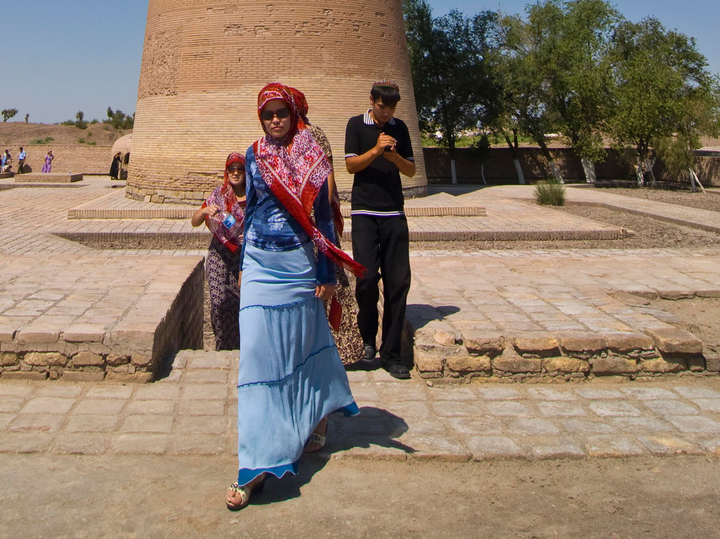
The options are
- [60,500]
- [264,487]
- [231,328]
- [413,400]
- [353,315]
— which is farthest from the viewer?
[231,328]

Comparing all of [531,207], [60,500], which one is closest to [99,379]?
[60,500]

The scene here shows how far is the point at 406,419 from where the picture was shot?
3.69m

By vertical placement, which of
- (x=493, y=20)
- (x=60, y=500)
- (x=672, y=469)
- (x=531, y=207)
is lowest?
(x=60, y=500)

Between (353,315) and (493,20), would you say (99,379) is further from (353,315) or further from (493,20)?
(493,20)

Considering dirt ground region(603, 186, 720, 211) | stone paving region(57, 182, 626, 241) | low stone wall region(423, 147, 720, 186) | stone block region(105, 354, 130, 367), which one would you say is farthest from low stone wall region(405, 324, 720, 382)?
low stone wall region(423, 147, 720, 186)

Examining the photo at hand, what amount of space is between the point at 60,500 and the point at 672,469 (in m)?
2.55

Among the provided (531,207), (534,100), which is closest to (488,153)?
(534,100)

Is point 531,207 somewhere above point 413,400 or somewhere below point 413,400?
above

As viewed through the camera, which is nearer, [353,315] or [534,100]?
[353,315]

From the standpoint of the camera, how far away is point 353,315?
13.8ft

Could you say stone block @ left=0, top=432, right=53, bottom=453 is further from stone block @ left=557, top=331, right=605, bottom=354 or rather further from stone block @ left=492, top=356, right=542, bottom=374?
stone block @ left=557, top=331, right=605, bottom=354

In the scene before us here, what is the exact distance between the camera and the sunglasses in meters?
3.08

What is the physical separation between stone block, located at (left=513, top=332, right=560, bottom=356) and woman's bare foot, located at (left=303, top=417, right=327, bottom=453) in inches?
57.9

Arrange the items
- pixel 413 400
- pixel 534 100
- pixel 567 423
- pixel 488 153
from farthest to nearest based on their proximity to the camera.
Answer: pixel 488 153, pixel 534 100, pixel 413 400, pixel 567 423
